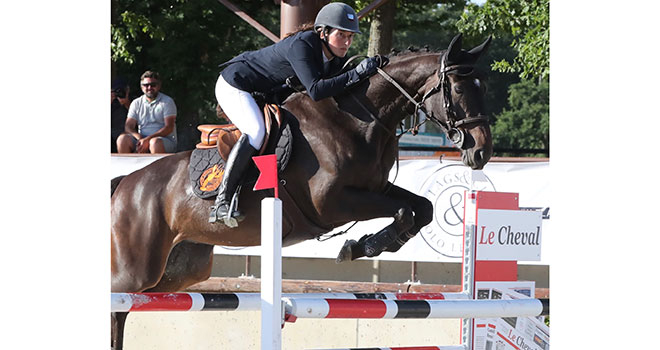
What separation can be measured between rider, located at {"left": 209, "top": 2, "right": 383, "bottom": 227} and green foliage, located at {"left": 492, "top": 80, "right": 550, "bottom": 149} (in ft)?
71.6

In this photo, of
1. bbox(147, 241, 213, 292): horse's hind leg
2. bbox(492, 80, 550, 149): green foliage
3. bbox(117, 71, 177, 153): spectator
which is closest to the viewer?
bbox(147, 241, 213, 292): horse's hind leg

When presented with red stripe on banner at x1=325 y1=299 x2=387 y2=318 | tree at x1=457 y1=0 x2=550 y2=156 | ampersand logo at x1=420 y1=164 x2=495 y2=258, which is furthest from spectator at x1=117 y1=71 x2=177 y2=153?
red stripe on banner at x1=325 y1=299 x2=387 y2=318

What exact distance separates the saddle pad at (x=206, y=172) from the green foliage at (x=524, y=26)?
385 cm

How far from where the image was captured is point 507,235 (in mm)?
4496

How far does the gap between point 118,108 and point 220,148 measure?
4.88m

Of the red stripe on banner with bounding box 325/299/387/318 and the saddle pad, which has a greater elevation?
the saddle pad

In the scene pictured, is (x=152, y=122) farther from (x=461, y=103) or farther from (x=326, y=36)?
(x=461, y=103)

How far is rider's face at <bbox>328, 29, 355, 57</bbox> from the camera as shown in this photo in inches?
166

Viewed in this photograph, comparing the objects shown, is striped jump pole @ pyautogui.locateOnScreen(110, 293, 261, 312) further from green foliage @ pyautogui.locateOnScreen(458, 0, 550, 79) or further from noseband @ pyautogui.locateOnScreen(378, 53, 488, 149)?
green foliage @ pyautogui.locateOnScreen(458, 0, 550, 79)

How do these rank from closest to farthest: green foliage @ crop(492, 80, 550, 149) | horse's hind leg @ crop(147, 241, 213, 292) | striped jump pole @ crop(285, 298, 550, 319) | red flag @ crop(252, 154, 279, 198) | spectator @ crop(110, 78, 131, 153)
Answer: red flag @ crop(252, 154, 279, 198), striped jump pole @ crop(285, 298, 550, 319), horse's hind leg @ crop(147, 241, 213, 292), spectator @ crop(110, 78, 131, 153), green foliage @ crop(492, 80, 550, 149)

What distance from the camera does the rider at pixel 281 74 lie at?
4.17 metres

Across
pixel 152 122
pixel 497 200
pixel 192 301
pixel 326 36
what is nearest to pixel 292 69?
pixel 326 36

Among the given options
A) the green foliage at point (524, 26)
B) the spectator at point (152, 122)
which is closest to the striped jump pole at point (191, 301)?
the spectator at point (152, 122)

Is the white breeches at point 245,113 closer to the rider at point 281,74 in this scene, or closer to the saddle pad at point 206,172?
the rider at point 281,74
